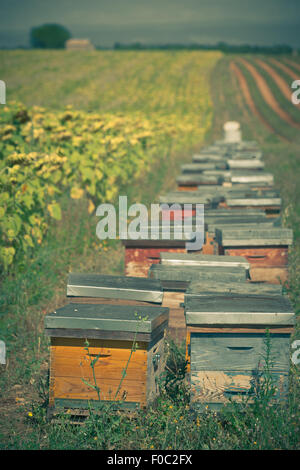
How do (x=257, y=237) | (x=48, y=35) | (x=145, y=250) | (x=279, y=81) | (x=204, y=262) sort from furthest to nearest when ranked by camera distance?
(x=48, y=35) → (x=279, y=81) → (x=145, y=250) → (x=257, y=237) → (x=204, y=262)

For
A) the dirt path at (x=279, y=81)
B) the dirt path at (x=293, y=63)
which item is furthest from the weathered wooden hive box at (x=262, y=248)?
the dirt path at (x=293, y=63)

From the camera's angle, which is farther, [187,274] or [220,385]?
[187,274]

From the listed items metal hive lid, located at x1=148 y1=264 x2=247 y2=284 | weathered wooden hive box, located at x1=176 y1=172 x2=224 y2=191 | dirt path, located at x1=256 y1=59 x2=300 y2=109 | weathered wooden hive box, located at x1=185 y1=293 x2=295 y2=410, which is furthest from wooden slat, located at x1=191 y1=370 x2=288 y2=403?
dirt path, located at x1=256 y1=59 x2=300 y2=109

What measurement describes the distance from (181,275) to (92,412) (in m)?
1.65

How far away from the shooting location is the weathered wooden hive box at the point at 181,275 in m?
4.76

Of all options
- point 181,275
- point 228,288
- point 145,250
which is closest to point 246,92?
point 145,250

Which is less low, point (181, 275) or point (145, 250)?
point (145, 250)

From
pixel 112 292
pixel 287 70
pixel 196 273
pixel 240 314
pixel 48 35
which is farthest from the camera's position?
pixel 48 35

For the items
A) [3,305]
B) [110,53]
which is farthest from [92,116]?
[110,53]

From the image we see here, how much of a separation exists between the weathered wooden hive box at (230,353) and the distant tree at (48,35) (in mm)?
152341

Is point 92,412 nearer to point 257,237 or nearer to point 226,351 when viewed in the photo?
point 226,351

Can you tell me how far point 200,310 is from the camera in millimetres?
3697

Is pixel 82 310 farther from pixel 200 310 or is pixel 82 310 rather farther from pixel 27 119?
pixel 27 119

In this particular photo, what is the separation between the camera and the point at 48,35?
14500cm
